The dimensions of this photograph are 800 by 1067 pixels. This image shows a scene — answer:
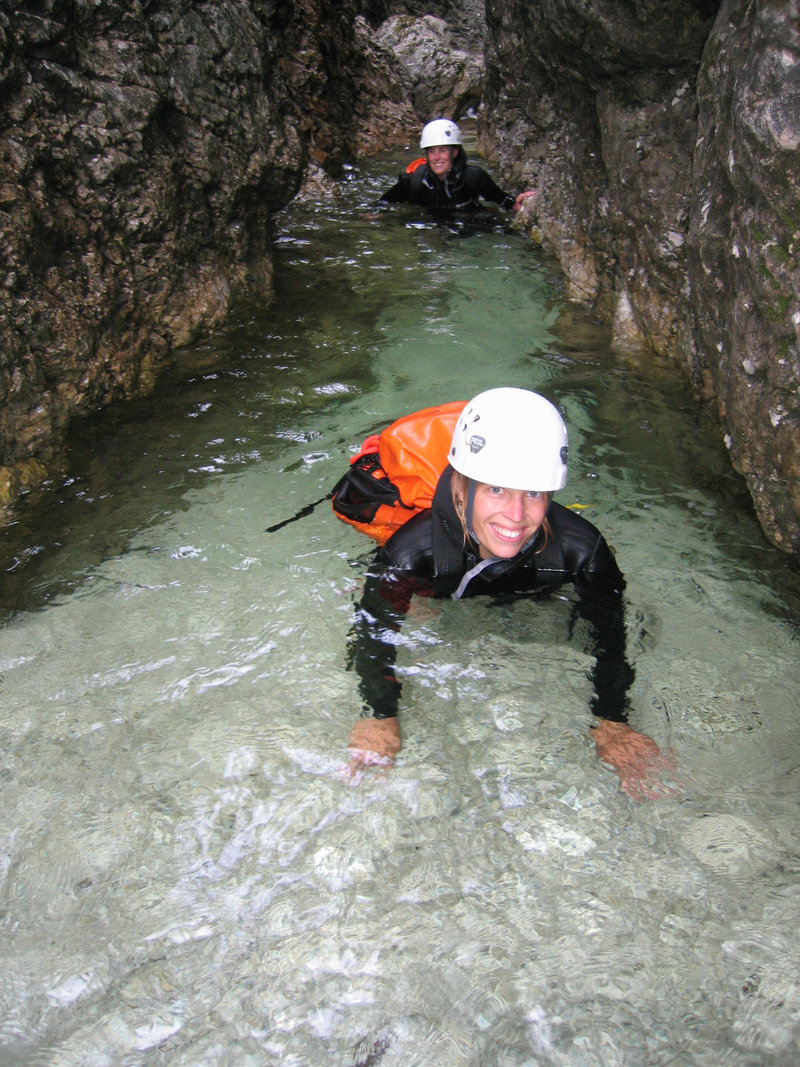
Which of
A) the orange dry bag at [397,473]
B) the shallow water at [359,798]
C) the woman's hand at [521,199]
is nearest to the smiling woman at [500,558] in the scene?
the shallow water at [359,798]

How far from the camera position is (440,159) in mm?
10695

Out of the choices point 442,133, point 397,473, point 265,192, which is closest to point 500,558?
point 397,473

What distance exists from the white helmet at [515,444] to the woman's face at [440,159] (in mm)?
8440

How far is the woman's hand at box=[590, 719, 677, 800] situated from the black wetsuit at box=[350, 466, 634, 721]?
9.5 inches

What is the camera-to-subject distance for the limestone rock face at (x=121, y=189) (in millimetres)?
5156

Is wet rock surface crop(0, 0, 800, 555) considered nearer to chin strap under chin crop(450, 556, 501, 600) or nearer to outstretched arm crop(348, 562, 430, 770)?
chin strap under chin crop(450, 556, 501, 600)

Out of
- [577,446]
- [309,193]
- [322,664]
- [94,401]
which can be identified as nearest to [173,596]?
[322,664]

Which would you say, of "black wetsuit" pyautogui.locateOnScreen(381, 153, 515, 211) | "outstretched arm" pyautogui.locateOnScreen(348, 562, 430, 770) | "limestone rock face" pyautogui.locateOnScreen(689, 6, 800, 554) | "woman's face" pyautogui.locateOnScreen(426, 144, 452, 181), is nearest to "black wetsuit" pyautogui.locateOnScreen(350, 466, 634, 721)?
"outstretched arm" pyautogui.locateOnScreen(348, 562, 430, 770)

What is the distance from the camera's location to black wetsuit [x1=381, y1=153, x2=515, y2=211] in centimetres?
1068

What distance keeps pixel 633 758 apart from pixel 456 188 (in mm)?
9303

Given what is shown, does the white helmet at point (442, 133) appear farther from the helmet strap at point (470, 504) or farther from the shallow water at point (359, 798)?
the helmet strap at point (470, 504)

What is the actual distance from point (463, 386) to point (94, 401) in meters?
2.76

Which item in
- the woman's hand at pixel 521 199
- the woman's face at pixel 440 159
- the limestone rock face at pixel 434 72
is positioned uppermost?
the limestone rock face at pixel 434 72

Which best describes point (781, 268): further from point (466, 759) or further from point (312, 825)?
point (312, 825)
